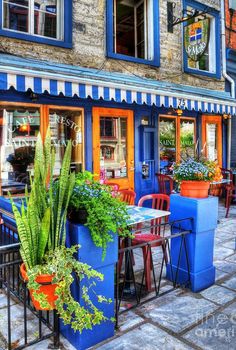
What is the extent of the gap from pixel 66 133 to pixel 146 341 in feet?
14.5

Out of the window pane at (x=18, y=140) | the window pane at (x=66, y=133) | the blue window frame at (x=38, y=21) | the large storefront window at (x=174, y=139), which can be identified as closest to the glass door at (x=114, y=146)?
the window pane at (x=66, y=133)

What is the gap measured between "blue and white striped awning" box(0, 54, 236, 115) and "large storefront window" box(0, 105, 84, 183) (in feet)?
2.93

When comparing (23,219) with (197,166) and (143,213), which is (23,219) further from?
(197,166)

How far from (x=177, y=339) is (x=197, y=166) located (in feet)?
5.97

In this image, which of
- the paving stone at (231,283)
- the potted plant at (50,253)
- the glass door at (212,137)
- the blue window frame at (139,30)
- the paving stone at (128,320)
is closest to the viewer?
the potted plant at (50,253)

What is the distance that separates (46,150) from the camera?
253cm

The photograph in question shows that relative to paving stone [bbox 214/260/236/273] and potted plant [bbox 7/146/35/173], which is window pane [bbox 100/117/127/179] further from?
paving stone [bbox 214/260/236/273]

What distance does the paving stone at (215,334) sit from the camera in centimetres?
258

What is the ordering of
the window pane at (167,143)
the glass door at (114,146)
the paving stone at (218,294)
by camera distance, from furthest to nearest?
the window pane at (167,143) → the glass door at (114,146) → the paving stone at (218,294)

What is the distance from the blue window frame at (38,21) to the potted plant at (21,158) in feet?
6.54

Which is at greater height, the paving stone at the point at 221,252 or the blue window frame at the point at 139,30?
the blue window frame at the point at 139,30

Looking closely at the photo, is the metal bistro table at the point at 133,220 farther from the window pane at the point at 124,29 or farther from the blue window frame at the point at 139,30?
the window pane at the point at 124,29

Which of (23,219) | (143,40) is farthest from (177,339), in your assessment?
(143,40)

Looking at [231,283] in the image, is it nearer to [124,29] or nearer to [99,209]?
[99,209]
